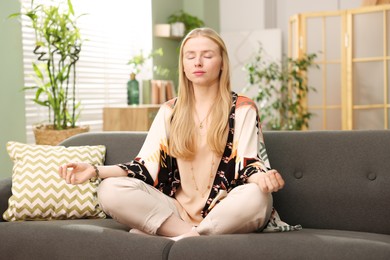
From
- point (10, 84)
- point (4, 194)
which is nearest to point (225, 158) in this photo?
point (4, 194)

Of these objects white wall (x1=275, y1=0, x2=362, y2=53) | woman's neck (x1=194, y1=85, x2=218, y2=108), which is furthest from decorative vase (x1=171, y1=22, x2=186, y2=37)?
woman's neck (x1=194, y1=85, x2=218, y2=108)

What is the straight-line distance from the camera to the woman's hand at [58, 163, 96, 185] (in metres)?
2.26

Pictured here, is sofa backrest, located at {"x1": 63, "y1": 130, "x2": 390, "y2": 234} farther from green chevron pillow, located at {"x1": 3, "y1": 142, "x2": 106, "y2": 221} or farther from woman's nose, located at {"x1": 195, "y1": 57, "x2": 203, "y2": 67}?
green chevron pillow, located at {"x1": 3, "y1": 142, "x2": 106, "y2": 221}

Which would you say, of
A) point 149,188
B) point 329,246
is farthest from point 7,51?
point 329,246

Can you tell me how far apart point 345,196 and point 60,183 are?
1.21 m

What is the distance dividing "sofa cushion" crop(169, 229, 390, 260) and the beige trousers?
0.12 m

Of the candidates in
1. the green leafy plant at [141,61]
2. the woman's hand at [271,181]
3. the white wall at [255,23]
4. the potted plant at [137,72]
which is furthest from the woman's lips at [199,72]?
the white wall at [255,23]

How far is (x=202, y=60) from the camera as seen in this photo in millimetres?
2498

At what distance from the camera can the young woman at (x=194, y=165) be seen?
226 cm

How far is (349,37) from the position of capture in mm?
5664

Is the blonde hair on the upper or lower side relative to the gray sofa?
upper

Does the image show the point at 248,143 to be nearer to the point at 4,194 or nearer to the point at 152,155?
the point at 152,155

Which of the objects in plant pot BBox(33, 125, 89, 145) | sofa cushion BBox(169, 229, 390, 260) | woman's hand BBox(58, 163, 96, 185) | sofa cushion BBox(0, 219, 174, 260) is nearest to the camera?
sofa cushion BBox(169, 229, 390, 260)

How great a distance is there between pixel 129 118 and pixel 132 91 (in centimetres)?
42
